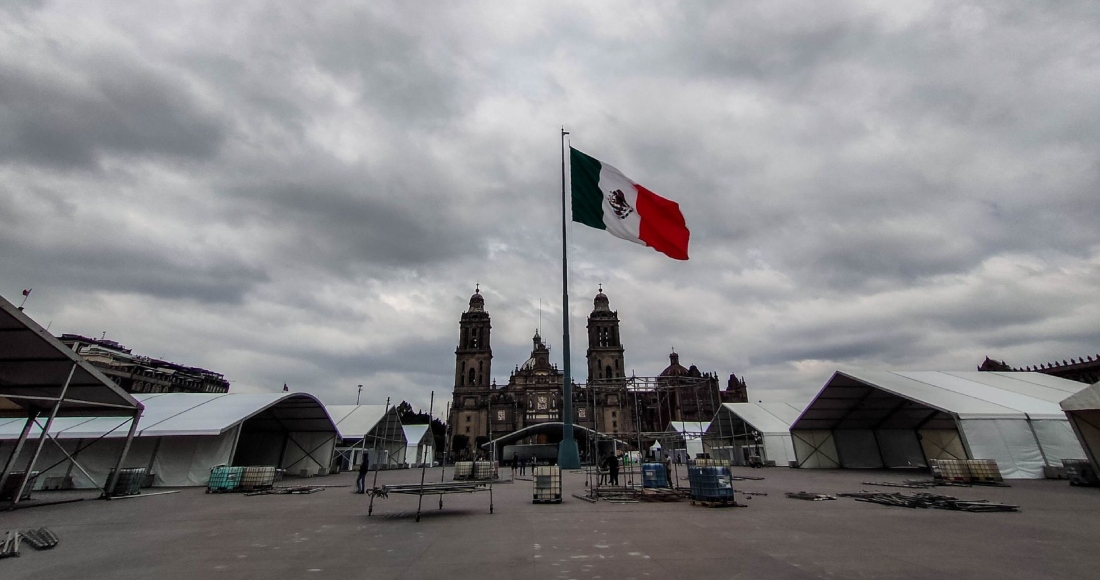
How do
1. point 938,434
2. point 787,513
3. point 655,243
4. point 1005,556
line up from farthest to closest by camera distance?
point 938,434
point 655,243
point 787,513
point 1005,556

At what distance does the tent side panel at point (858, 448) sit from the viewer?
96.9 ft

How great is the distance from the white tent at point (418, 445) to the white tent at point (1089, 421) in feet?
149

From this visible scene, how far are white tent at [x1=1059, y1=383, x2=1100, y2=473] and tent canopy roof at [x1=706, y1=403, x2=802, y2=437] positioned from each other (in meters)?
20.1

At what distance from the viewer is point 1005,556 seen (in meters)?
→ 5.86

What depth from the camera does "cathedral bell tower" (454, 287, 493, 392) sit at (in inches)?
3285

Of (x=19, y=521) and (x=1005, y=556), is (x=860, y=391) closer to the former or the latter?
(x=1005, y=556)

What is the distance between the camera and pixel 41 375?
1357 cm

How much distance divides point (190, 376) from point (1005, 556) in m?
116

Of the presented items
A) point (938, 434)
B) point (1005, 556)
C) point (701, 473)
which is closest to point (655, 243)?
point (701, 473)

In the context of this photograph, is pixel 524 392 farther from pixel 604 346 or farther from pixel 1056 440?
pixel 1056 440

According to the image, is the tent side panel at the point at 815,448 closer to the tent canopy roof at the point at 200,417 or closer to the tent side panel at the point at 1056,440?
the tent side panel at the point at 1056,440

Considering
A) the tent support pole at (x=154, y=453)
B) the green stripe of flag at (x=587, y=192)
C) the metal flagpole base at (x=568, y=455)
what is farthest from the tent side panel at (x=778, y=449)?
the tent support pole at (x=154, y=453)

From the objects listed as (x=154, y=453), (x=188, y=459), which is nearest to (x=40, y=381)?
(x=154, y=453)

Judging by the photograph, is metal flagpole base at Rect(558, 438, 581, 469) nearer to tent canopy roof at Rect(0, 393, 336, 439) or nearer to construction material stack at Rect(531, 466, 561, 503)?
construction material stack at Rect(531, 466, 561, 503)
